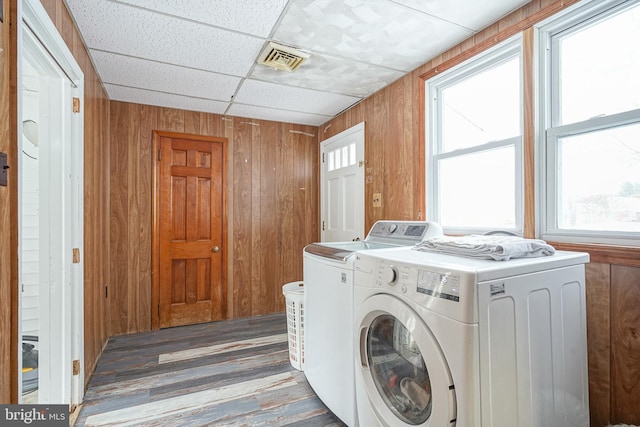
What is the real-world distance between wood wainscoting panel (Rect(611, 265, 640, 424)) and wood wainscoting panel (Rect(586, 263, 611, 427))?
18 mm

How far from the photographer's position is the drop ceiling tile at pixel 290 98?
9.11ft

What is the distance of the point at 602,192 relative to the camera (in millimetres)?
1466

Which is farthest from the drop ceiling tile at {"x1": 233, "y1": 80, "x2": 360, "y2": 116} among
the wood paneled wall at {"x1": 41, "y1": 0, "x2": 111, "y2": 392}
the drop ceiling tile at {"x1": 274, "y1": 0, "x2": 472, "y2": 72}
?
the wood paneled wall at {"x1": 41, "y1": 0, "x2": 111, "y2": 392}

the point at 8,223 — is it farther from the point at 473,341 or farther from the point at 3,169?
the point at 473,341

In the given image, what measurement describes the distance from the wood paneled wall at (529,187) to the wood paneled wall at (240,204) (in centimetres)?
114

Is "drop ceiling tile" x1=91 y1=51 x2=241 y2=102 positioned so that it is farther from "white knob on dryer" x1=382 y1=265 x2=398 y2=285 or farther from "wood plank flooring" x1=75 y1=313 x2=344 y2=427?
"wood plank flooring" x1=75 y1=313 x2=344 y2=427

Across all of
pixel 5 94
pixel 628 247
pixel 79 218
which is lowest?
pixel 628 247

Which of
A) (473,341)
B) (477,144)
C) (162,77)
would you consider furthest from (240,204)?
(473,341)

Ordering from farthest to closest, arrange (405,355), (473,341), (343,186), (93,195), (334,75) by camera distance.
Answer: (343,186), (334,75), (93,195), (405,355), (473,341)

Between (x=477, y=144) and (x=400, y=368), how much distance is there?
1486 millimetres

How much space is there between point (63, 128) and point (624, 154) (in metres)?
2.87

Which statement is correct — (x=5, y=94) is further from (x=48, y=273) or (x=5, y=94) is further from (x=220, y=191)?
(x=220, y=191)

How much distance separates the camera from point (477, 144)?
2045 millimetres

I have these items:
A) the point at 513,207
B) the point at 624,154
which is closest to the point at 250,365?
the point at 513,207
